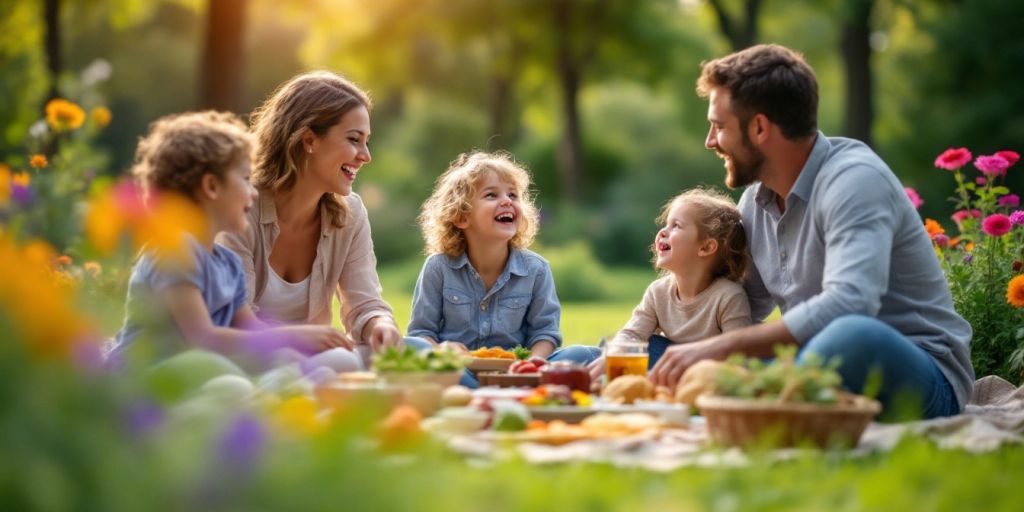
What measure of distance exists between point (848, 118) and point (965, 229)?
14229mm

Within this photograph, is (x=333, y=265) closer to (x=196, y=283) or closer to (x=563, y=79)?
(x=196, y=283)

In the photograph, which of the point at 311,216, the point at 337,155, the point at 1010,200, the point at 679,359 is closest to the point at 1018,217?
the point at 1010,200

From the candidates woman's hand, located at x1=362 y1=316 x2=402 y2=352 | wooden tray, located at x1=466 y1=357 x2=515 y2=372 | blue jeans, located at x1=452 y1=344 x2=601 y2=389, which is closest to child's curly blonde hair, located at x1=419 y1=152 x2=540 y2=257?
blue jeans, located at x1=452 y1=344 x2=601 y2=389

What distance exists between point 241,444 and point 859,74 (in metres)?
19.5

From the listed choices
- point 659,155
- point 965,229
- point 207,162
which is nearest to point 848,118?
point 659,155

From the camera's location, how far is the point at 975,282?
577 centimetres

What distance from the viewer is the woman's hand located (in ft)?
16.2

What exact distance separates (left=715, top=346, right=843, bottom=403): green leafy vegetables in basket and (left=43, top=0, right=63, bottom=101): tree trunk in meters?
17.3

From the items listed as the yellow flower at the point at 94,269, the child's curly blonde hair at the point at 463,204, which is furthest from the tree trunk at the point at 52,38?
the child's curly blonde hair at the point at 463,204

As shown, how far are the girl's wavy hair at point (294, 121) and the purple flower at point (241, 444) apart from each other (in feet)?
11.1

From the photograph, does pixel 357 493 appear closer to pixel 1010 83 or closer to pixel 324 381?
pixel 324 381

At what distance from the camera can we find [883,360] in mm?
3854

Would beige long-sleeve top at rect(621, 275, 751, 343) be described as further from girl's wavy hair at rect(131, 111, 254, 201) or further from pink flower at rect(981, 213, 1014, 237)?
girl's wavy hair at rect(131, 111, 254, 201)

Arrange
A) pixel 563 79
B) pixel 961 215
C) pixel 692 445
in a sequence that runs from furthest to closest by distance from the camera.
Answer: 1. pixel 563 79
2. pixel 961 215
3. pixel 692 445
